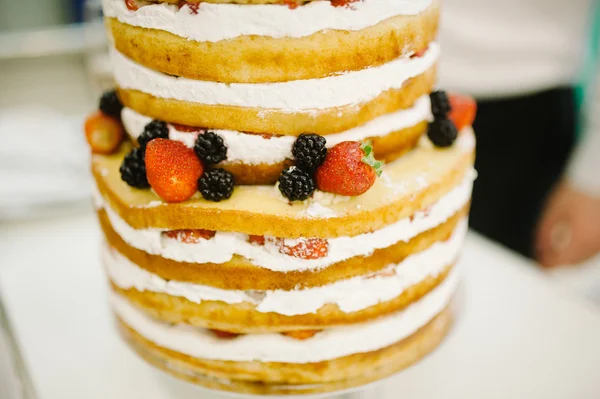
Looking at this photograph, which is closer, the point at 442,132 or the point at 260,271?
the point at 260,271

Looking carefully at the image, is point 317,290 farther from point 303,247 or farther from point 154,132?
point 154,132

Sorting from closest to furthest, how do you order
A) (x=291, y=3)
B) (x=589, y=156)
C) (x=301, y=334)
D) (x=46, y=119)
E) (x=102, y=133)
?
(x=291, y=3)
(x=301, y=334)
(x=102, y=133)
(x=589, y=156)
(x=46, y=119)

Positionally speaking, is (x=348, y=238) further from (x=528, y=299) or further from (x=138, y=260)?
(x=528, y=299)

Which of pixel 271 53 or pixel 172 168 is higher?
pixel 271 53

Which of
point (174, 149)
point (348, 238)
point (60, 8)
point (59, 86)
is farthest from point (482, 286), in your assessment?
point (60, 8)

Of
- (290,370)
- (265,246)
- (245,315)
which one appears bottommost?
(290,370)

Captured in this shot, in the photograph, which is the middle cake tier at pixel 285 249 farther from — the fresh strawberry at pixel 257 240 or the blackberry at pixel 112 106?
the blackberry at pixel 112 106

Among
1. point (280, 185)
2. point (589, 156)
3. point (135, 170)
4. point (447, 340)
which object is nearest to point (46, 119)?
point (135, 170)
